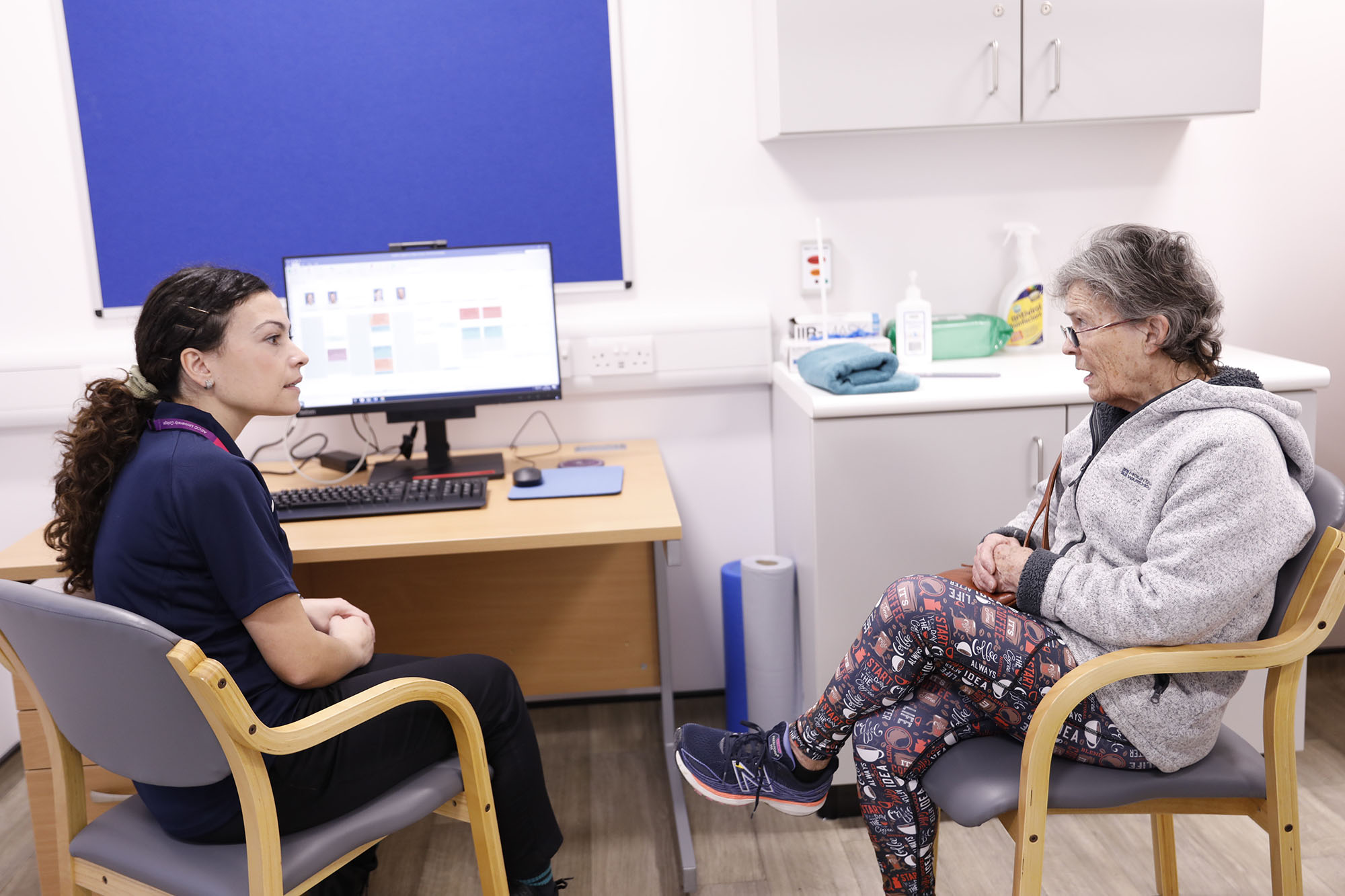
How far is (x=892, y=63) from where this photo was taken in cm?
218

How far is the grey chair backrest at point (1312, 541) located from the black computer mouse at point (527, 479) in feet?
4.36

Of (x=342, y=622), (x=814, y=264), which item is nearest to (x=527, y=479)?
(x=342, y=622)

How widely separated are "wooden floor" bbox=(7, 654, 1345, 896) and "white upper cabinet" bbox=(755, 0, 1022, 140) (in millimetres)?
1503

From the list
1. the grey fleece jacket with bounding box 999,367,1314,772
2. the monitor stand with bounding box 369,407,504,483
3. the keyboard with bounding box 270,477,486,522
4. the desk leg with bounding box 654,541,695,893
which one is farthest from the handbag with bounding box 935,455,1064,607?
the monitor stand with bounding box 369,407,504,483

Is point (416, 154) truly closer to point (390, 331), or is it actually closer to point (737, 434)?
point (390, 331)

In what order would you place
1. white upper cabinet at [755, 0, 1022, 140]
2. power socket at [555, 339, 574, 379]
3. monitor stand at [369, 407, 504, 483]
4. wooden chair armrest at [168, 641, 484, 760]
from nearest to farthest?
wooden chair armrest at [168, 641, 484, 760], white upper cabinet at [755, 0, 1022, 140], monitor stand at [369, 407, 504, 483], power socket at [555, 339, 574, 379]

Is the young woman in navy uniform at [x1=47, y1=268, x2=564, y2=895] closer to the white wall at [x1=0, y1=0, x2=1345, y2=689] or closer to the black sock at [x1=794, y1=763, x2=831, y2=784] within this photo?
the black sock at [x1=794, y1=763, x2=831, y2=784]

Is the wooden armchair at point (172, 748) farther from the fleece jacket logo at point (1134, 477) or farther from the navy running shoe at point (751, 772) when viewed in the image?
the fleece jacket logo at point (1134, 477)

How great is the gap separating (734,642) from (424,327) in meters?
1.01

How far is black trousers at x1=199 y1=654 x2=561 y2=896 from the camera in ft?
4.52

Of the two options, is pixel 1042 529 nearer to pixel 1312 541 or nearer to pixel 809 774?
pixel 1312 541

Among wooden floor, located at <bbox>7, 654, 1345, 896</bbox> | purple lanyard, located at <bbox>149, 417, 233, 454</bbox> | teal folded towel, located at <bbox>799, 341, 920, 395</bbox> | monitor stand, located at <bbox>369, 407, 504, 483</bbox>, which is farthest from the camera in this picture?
monitor stand, located at <bbox>369, 407, 504, 483</bbox>

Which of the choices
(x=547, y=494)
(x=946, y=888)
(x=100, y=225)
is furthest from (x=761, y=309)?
(x=100, y=225)

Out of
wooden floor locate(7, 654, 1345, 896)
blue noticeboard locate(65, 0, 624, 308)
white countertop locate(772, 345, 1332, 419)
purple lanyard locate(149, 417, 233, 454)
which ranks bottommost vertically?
wooden floor locate(7, 654, 1345, 896)
